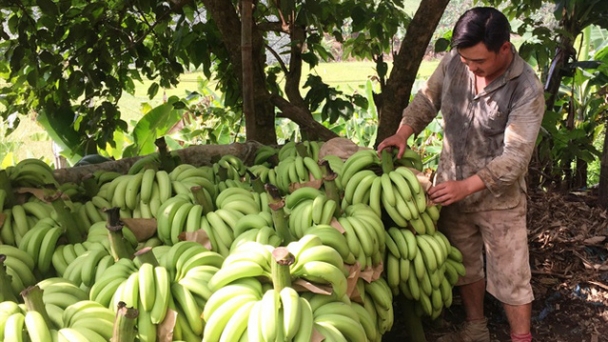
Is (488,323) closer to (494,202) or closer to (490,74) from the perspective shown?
(494,202)

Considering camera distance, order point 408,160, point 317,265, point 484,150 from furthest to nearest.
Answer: point 408,160, point 484,150, point 317,265

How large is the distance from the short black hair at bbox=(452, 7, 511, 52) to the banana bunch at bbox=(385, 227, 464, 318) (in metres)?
0.95

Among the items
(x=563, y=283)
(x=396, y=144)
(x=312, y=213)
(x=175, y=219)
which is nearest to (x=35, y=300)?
(x=175, y=219)

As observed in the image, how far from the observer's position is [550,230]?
188 inches

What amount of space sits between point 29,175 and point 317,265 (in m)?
1.71

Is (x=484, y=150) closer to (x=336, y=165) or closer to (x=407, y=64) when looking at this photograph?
(x=336, y=165)

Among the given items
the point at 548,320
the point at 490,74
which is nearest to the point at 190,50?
the point at 490,74

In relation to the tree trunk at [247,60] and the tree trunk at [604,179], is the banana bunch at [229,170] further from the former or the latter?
the tree trunk at [604,179]

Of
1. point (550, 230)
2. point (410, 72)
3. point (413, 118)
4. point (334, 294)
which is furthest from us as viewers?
point (550, 230)

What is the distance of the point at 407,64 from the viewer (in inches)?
165

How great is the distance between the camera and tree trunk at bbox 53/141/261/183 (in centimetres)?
338

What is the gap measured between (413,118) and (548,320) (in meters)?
1.72

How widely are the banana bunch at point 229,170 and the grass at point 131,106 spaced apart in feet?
5.38

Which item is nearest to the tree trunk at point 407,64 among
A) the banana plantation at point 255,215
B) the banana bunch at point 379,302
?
the banana plantation at point 255,215
